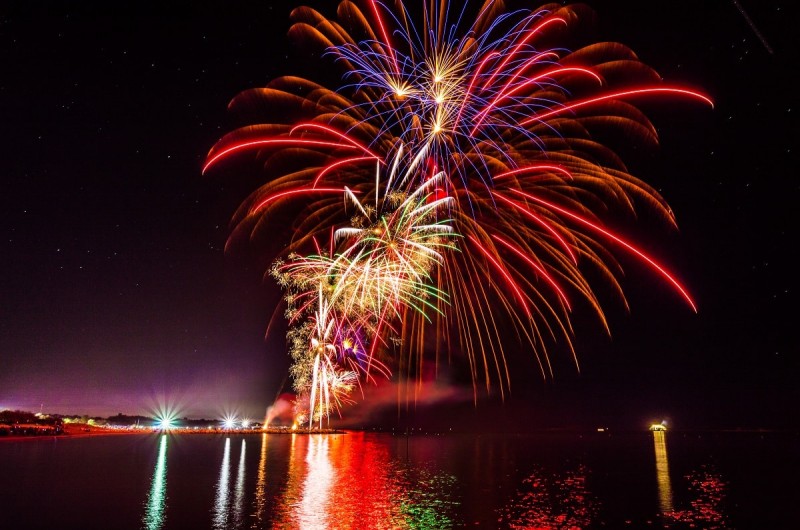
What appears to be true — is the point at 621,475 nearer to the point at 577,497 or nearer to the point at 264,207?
the point at 577,497

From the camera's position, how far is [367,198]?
21.7 m

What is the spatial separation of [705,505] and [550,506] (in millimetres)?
5236

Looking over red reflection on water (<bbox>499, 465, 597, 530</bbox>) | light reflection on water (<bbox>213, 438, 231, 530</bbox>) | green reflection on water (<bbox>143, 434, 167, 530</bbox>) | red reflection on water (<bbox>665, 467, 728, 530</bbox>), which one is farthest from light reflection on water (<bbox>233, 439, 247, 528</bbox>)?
red reflection on water (<bbox>665, 467, 728, 530</bbox>)

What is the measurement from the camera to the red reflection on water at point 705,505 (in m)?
13.9

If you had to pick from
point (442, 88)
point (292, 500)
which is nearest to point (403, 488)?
point (292, 500)

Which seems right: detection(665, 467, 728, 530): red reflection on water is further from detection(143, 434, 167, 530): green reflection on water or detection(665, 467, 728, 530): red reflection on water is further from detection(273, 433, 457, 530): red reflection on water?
detection(143, 434, 167, 530): green reflection on water

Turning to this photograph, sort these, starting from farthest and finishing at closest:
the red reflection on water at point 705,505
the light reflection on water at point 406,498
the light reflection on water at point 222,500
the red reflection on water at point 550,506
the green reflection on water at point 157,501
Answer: the red reflection on water at point 705,505
the red reflection on water at point 550,506
the light reflection on water at point 406,498
the light reflection on water at point 222,500
the green reflection on water at point 157,501

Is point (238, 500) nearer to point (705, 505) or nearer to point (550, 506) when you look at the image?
point (550, 506)

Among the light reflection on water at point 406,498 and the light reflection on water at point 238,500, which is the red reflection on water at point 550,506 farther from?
the light reflection on water at point 238,500

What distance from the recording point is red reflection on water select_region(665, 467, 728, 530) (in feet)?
45.5

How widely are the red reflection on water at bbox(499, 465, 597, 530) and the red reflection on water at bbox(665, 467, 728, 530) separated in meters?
2.21

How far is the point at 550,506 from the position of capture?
1473cm

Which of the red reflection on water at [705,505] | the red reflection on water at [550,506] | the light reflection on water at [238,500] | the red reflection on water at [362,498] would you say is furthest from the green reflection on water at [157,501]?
the red reflection on water at [705,505]

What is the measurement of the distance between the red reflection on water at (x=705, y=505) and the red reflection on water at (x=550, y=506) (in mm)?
2213
